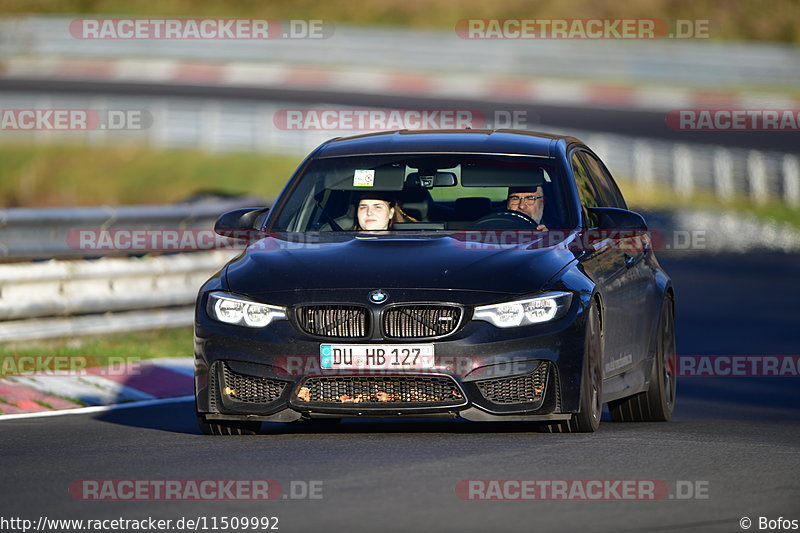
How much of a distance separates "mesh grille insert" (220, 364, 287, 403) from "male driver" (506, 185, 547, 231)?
183cm

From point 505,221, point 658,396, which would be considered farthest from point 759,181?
point 505,221

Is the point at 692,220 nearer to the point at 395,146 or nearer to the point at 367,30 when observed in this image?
the point at 395,146

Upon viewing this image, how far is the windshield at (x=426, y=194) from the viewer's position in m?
9.56

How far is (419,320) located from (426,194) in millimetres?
1457

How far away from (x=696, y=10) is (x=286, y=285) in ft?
183

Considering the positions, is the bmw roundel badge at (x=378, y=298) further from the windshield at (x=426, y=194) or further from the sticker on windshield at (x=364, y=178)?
the sticker on windshield at (x=364, y=178)

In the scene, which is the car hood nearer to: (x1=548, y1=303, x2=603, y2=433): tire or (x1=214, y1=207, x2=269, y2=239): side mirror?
(x1=548, y1=303, x2=603, y2=433): tire

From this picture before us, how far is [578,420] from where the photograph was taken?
28.3 ft

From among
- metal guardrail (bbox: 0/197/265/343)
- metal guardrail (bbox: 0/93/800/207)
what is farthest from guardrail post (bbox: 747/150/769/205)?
metal guardrail (bbox: 0/197/265/343)

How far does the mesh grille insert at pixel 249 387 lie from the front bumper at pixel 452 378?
0.4 inches

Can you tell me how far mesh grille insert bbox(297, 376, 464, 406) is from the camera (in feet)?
27.7

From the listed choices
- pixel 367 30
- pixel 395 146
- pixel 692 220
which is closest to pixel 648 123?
pixel 367 30

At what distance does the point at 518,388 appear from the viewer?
8.46m

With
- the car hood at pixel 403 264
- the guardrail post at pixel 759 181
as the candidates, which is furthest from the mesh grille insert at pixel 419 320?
the guardrail post at pixel 759 181
